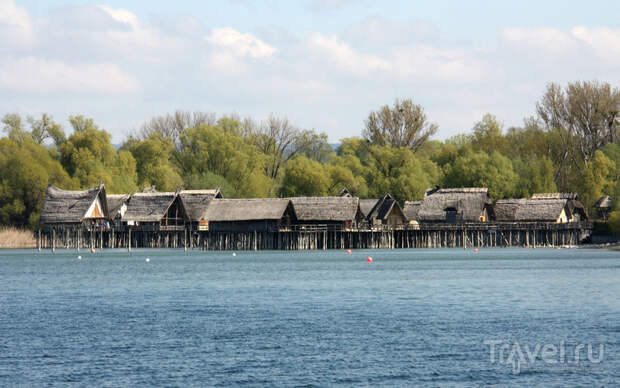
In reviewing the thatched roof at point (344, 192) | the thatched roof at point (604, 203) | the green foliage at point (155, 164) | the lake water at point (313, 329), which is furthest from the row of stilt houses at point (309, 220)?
the lake water at point (313, 329)

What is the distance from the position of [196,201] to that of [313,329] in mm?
71047

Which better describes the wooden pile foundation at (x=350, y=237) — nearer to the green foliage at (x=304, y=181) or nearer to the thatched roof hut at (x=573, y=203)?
the thatched roof hut at (x=573, y=203)

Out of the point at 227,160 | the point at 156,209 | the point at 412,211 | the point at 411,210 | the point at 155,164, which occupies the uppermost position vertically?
the point at 227,160

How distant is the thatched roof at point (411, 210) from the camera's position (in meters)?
106

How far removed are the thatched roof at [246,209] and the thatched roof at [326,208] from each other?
7.00ft

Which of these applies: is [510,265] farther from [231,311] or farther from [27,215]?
[27,215]

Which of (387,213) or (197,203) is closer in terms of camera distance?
(387,213)

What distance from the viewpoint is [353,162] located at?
125125mm

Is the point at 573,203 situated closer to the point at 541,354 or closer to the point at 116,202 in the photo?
the point at 116,202

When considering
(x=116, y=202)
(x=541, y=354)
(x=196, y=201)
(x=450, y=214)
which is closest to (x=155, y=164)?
(x=116, y=202)

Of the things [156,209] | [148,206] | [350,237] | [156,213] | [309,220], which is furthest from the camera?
[148,206]

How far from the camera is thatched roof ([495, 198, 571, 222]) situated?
322 ft

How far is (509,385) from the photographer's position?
73.7ft

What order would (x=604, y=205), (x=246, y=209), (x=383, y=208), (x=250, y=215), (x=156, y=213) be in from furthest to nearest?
(x=604, y=205), (x=383, y=208), (x=156, y=213), (x=246, y=209), (x=250, y=215)
